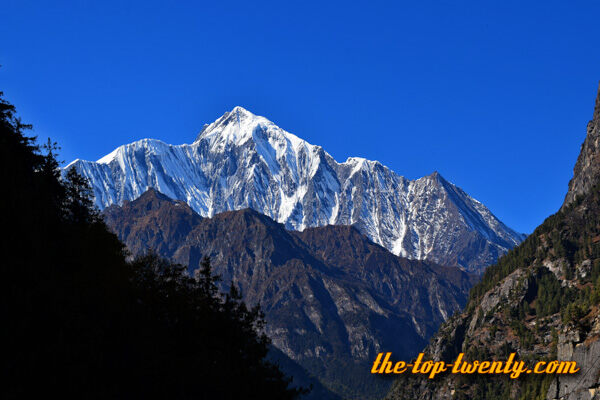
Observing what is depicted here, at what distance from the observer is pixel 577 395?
112 m

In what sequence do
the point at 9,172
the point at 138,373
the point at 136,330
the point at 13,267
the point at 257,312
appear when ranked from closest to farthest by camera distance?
the point at 13,267
the point at 138,373
the point at 136,330
the point at 9,172
the point at 257,312

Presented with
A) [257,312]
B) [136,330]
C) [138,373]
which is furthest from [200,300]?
[138,373]

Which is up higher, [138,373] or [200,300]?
[200,300]

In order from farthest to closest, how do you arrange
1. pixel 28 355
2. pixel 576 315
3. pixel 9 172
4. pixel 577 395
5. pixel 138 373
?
pixel 576 315 → pixel 577 395 → pixel 9 172 → pixel 138 373 → pixel 28 355

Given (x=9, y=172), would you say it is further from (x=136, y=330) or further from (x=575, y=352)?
(x=575, y=352)

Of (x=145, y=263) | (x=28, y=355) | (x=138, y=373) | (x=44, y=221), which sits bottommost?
(x=28, y=355)

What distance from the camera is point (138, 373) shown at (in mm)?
61312

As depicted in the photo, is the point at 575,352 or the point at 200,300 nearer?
the point at 200,300

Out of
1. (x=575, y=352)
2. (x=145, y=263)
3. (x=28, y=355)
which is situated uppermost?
(x=575, y=352)

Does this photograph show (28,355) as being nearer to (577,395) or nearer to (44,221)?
(44,221)

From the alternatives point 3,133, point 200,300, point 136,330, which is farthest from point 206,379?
point 3,133

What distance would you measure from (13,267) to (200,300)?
32.2 metres

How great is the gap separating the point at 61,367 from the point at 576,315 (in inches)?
4093

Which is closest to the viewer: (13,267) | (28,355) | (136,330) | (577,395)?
(28,355)
